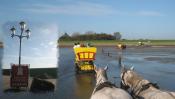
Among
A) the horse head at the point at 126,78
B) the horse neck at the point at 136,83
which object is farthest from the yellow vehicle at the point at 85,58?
the horse neck at the point at 136,83

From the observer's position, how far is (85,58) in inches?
1085

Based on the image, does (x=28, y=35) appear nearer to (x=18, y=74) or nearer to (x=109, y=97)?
(x=18, y=74)

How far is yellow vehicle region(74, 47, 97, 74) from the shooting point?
89.9ft

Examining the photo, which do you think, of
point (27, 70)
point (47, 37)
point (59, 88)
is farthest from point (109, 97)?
point (59, 88)

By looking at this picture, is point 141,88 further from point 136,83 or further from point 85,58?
point 85,58

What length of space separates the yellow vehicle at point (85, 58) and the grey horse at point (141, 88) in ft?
43.2

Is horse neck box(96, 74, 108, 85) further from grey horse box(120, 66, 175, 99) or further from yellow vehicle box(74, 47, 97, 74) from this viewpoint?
yellow vehicle box(74, 47, 97, 74)

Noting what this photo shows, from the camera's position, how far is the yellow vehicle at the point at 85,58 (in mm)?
27406

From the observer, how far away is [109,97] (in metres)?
9.55

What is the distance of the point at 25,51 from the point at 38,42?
0.50 meters

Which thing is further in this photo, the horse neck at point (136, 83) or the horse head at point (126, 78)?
the horse head at point (126, 78)

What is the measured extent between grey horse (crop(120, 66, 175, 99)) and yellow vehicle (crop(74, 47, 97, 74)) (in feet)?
43.2

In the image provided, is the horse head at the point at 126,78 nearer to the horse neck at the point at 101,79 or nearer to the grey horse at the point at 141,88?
the grey horse at the point at 141,88

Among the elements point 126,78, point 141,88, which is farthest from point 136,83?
point 141,88
